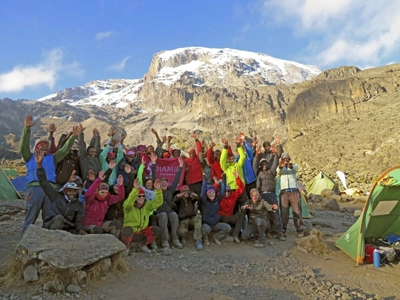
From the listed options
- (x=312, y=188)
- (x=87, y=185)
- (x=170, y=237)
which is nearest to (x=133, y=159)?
(x=87, y=185)

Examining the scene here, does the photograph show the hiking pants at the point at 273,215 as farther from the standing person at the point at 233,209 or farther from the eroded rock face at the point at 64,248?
the eroded rock face at the point at 64,248

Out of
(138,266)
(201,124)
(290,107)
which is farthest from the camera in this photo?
(201,124)

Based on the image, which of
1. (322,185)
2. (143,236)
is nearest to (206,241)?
(143,236)

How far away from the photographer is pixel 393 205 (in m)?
7.97

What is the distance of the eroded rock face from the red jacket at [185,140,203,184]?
349 cm

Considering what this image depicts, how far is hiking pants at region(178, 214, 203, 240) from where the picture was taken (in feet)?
25.6

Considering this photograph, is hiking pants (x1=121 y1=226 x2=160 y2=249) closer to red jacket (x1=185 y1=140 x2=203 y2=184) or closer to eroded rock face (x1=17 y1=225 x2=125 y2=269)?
eroded rock face (x1=17 y1=225 x2=125 y2=269)

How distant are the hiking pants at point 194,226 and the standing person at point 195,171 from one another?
899 mm

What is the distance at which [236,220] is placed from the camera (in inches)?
327

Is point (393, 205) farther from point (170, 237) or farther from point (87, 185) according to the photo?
point (87, 185)

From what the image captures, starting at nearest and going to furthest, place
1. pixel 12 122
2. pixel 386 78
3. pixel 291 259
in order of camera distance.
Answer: pixel 291 259, pixel 386 78, pixel 12 122

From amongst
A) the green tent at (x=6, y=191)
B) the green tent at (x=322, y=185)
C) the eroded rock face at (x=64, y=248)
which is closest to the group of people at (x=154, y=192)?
the eroded rock face at (x=64, y=248)

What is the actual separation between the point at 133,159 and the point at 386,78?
58619 mm

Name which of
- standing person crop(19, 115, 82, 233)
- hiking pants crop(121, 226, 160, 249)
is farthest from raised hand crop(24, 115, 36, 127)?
hiking pants crop(121, 226, 160, 249)
